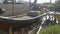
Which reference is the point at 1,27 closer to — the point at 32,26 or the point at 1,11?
the point at 1,11

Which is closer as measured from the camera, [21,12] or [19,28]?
[19,28]

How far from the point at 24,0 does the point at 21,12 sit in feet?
6.64

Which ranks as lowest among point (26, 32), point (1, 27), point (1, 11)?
point (26, 32)

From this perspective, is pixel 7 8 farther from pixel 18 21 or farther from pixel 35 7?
pixel 35 7

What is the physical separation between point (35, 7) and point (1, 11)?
479 centimetres

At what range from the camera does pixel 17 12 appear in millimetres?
7902

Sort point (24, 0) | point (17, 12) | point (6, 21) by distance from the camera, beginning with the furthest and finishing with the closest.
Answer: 1. point (24, 0)
2. point (17, 12)
3. point (6, 21)

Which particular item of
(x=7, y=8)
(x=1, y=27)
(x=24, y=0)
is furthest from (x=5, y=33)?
(x=24, y=0)

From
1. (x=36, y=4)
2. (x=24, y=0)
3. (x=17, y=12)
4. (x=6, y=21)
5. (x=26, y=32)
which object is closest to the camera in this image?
(x=6, y=21)

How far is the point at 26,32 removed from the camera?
6844mm

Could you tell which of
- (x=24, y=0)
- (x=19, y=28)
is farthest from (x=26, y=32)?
(x=24, y=0)

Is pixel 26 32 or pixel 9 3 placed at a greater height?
pixel 9 3

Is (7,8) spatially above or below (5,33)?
above

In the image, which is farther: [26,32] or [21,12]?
[21,12]
